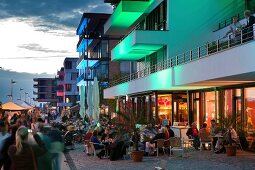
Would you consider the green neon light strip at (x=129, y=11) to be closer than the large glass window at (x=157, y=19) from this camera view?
No

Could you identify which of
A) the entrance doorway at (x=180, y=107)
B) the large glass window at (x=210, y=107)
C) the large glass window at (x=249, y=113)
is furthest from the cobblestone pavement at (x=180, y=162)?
the entrance doorway at (x=180, y=107)

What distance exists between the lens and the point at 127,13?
4159 cm

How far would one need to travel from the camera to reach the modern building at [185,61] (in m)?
22.8

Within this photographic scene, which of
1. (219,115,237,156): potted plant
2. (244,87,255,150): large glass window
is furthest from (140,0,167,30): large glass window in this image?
(219,115,237,156): potted plant

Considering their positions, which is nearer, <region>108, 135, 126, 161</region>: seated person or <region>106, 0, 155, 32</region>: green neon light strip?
<region>108, 135, 126, 161</region>: seated person

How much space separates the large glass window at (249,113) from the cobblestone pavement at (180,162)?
1238mm

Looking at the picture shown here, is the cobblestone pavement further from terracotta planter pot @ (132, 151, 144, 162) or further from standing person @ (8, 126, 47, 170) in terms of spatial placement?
standing person @ (8, 126, 47, 170)

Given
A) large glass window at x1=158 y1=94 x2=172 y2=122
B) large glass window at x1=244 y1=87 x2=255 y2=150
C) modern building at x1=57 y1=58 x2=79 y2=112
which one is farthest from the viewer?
modern building at x1=57 y1=58 x2=79 y2=112

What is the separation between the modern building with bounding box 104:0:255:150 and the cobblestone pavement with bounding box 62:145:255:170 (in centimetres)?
265

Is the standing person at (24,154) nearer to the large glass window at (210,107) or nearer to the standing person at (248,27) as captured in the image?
the standing person at (248,27)

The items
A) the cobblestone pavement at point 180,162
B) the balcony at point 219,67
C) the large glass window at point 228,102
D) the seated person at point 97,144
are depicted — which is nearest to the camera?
the cobblestone pavement at point 180,162

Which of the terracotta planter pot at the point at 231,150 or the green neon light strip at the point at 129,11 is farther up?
the green neon light strip at the point at 129,11

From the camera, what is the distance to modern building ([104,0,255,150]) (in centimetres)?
2284

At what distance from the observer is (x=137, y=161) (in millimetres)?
18906
